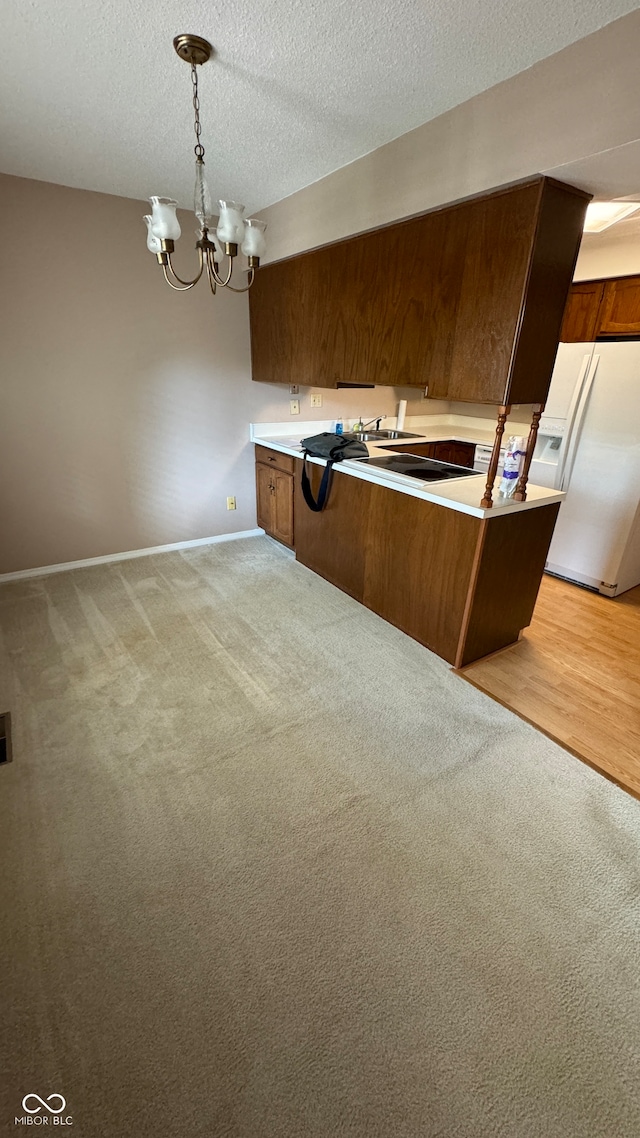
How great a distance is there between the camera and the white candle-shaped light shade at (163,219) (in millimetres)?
1545

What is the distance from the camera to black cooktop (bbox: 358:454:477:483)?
2646mm

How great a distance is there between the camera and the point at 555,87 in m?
1.52

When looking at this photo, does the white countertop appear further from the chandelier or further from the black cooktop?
the chandelier

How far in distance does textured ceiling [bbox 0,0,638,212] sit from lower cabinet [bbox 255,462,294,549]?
1.83 meters

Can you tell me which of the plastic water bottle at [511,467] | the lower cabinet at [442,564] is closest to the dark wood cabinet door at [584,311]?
the plastic water bottle at [511,467]

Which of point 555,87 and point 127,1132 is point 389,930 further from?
point 555,87

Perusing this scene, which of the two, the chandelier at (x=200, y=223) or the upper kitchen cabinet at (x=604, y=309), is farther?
the upper kitchen cabinet at (x=604, y=309)

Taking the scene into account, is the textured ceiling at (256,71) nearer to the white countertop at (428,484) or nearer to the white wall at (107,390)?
the white wall at (107,390)

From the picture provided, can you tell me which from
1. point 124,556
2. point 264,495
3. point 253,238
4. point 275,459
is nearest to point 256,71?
point 253,238

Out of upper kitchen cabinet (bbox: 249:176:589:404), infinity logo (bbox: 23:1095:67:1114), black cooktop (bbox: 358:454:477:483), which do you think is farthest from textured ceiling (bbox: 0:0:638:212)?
infinity logo (bbox: 23:1095:67:1114)

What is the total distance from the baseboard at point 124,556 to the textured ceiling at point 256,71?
231 cm

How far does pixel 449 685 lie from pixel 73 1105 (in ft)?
6.04

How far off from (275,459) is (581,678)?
252cm

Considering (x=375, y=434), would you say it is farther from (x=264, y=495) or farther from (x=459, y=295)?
(x=459, y=295)
